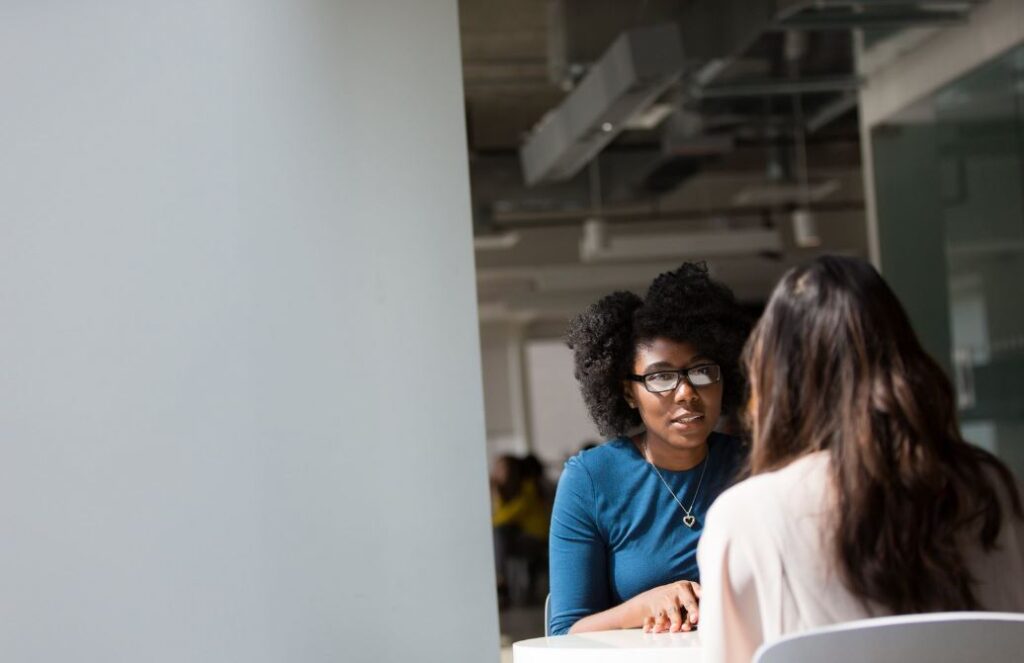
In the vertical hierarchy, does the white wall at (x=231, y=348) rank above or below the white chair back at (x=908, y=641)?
above

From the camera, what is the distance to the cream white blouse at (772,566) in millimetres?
1514

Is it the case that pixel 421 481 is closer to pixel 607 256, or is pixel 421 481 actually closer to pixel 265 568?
pixel 265 568

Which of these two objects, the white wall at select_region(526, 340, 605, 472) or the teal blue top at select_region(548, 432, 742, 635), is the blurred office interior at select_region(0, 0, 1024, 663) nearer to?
the teal blue top at select_region(548, 432, 742, 635)

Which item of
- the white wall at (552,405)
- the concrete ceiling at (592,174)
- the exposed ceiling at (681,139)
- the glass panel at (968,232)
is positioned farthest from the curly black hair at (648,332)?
the white wall at (552,405)

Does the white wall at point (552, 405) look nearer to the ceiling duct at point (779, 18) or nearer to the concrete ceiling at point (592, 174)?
the concrete ceiling at point (592, 174)

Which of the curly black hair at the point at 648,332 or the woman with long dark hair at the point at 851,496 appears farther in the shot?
the curly black hair at the point at 648,332

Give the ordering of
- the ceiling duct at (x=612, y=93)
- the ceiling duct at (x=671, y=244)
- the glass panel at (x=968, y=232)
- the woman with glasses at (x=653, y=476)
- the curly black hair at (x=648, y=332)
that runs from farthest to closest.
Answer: the ceiling duct at (x=671, y=244)
the glass panel at (x=968, y=232)
the ceiling duct at (x=612, y=93)
the curly black hair at (x=648, y=332)
the woman with glasses at (x=653, y=476)

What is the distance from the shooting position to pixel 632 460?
102 inches

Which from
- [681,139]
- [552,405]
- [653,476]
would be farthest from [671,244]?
[552,405]

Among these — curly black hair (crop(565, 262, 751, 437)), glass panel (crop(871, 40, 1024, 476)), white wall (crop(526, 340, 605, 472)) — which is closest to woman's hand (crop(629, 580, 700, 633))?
curly black hair (crop(565, 262, 751, 437))

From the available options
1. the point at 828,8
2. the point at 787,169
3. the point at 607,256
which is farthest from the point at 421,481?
the point at 787,169

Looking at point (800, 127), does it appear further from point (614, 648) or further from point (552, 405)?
point (552, 405)

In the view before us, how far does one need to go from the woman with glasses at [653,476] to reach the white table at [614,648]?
6.0 inches

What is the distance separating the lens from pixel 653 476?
2.58 m
